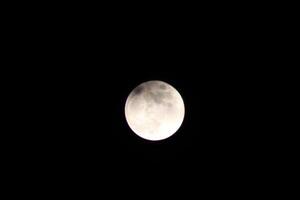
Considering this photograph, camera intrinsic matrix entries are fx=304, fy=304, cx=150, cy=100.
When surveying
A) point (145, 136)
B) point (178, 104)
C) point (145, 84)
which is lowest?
point (145, 136)

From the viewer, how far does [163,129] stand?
575cm

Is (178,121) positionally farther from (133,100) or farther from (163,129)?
(133,100)

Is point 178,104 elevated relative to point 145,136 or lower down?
elevated

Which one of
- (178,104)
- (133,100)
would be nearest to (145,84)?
(133,100)

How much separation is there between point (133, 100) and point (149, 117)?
49cm

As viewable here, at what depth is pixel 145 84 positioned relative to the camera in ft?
19.7

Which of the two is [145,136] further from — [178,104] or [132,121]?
[178,104]

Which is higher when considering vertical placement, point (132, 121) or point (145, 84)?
point (145, 84)

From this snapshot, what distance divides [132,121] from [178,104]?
3.10 feet

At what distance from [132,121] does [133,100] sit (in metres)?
0.42

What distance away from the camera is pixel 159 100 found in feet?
19.0

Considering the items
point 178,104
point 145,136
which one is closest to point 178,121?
point 178,104

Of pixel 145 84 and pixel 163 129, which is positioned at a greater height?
pixel 145 84

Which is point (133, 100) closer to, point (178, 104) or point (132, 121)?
point (132, 121)
